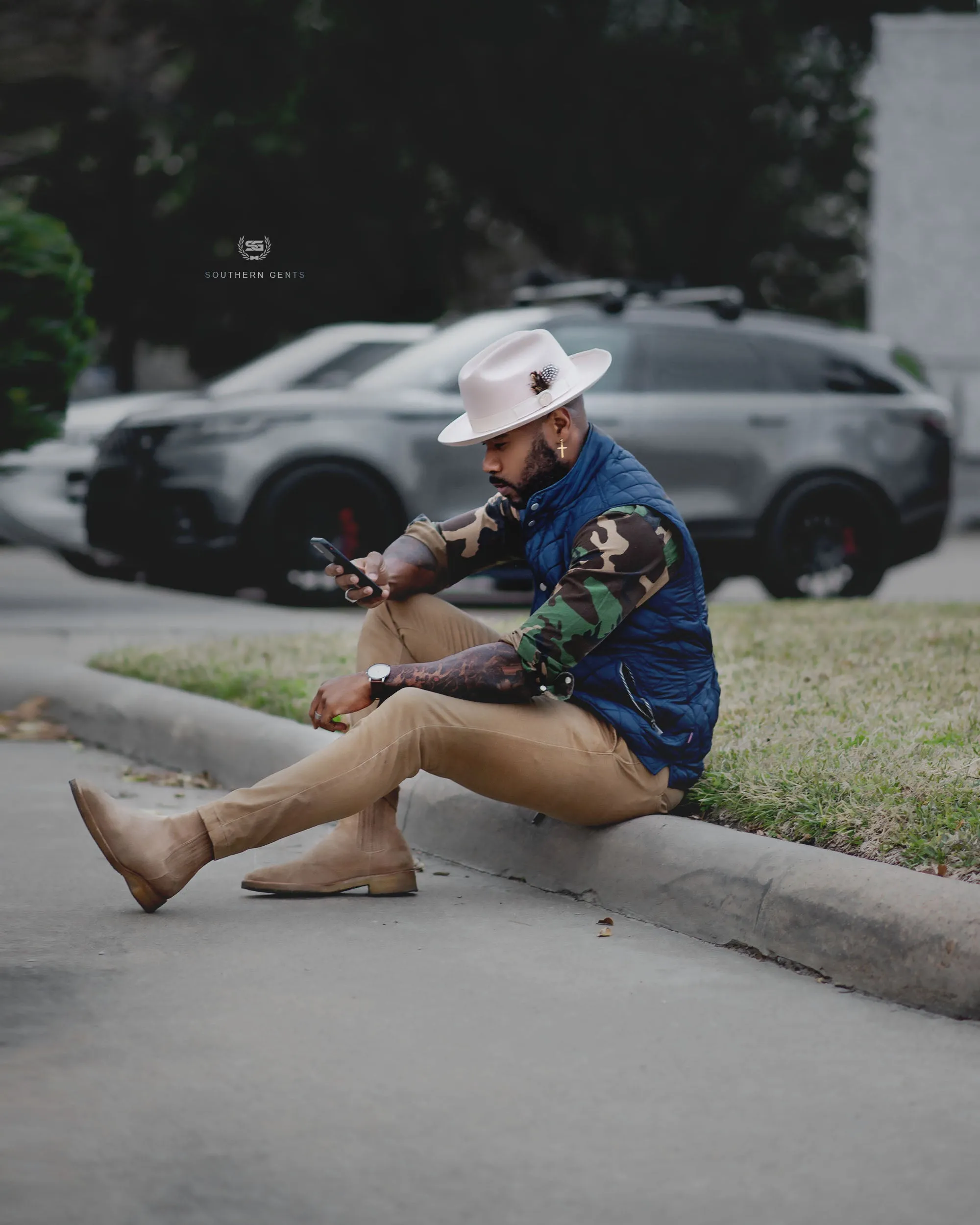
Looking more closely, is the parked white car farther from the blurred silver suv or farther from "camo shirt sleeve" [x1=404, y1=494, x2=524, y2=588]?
"camo shirt sleeve" [x1=404, y1=494, x2=524, y2=588]

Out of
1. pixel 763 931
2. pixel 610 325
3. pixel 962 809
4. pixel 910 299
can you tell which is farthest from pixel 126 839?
pixel 910 299

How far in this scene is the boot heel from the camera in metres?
4.79

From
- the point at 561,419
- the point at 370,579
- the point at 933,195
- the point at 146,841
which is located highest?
the point at 933,195

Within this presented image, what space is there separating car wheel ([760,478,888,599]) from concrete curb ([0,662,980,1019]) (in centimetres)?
571

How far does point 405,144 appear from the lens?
22828 millimetres

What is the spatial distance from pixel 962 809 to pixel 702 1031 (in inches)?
46.6

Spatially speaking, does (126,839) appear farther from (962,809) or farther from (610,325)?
(610,325)

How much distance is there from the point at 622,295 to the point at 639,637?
7.15 metres

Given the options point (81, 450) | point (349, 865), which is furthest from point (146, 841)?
point (81, 450)

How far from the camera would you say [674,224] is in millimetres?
25953

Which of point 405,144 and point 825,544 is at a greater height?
point 405,144

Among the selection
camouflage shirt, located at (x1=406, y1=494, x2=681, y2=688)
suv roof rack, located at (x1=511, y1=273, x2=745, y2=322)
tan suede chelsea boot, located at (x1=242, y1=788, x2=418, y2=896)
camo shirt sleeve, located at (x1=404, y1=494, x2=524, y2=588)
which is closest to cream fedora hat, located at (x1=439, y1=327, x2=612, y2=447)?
camouflage shirt, located at (x1=406, y1=494, x2=681, y2=688)

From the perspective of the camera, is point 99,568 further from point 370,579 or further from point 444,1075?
point 444,1075

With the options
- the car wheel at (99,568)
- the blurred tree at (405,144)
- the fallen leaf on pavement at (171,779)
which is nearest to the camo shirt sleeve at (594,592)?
the fallen leaf on pavement at (171,779)
